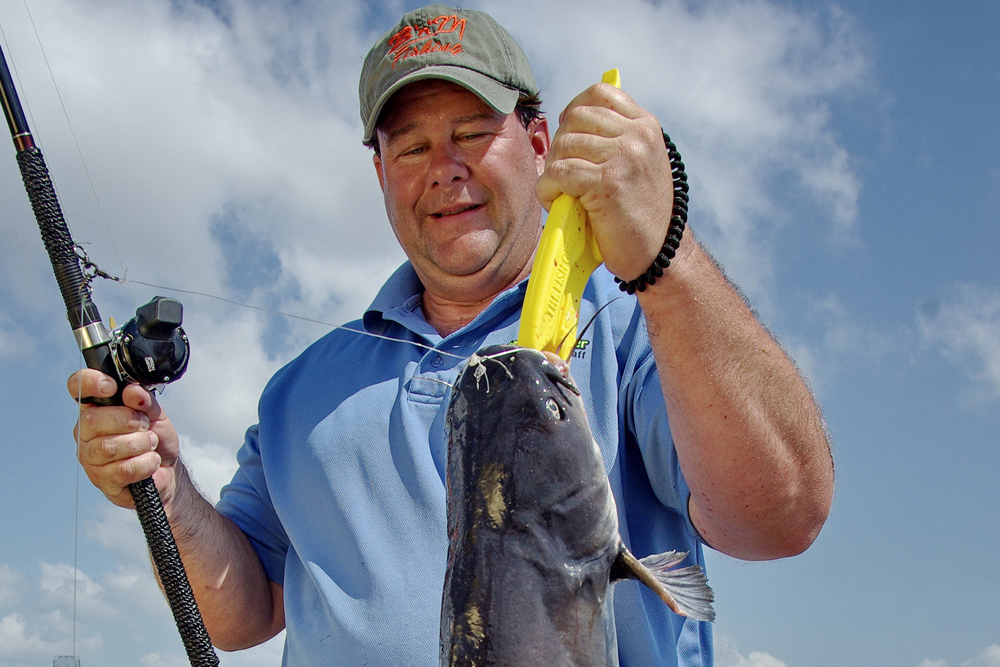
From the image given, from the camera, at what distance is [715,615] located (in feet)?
6.25

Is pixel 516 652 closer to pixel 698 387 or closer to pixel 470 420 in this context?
pixel 470 420

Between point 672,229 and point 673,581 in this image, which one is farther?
point 672,229

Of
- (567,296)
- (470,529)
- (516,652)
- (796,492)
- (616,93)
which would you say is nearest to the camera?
(516,652)

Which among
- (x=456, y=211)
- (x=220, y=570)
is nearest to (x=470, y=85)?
(x=456, y=211)

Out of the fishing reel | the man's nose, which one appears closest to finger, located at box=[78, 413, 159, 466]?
the fishing reel

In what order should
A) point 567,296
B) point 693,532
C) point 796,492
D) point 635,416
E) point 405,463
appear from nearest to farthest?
point 567,296 → point 796,492 → point 693,532 → point 635,416 → point 405,463

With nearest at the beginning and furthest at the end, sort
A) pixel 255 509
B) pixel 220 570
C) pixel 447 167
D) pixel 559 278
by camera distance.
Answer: pixel 559 278
pixel 447 167
pixel 220 570
pixel 255 509

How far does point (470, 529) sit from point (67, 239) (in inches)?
72.6

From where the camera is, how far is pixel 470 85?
133 inches

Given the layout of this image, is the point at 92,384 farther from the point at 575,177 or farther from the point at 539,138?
the point at 539,138

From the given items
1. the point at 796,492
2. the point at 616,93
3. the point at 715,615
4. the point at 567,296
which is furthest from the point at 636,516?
the point at 616,93

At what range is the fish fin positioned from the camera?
184 centimetres

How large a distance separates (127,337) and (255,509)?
1.53 metres

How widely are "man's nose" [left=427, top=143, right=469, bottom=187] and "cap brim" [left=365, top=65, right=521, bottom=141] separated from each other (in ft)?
0.88
